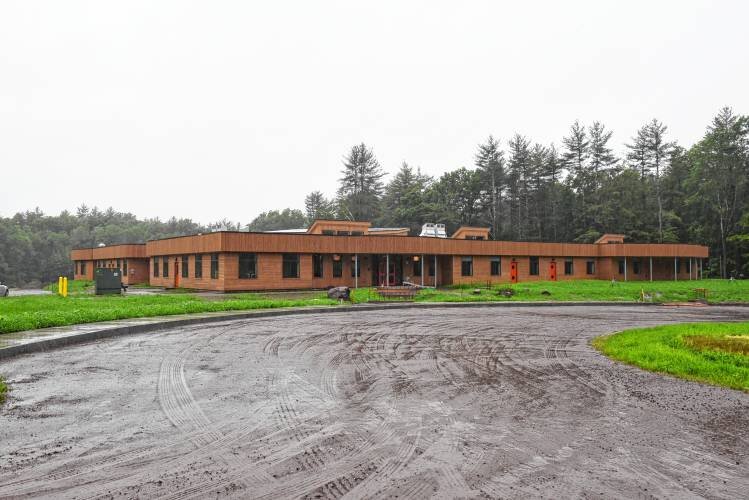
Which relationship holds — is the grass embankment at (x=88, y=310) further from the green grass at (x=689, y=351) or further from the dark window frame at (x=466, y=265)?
the dark window frame at (x=466, y=265)

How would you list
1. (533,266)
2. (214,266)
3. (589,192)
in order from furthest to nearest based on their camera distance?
(589,192) < (533,266) < (214,266)

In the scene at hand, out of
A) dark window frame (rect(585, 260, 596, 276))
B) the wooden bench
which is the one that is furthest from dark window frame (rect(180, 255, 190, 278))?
dark window frame (rect(585, 260, 596, 276))

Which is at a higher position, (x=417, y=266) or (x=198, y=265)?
(x=198, y=265)

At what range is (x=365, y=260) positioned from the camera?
41.6 metres

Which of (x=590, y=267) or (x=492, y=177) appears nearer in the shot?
(x=590, y=267)

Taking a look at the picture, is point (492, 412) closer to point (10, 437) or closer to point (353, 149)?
point (10, 437)

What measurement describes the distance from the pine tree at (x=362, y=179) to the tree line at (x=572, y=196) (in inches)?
7.4

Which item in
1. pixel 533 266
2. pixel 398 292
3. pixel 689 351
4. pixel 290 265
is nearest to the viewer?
pixel 689 351

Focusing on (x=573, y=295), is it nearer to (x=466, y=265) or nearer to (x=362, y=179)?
(x=466, y=265)

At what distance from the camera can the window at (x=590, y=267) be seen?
5166cm

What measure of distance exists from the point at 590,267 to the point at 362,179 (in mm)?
50893

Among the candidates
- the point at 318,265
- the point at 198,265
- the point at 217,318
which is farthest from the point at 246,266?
the point at 217,318

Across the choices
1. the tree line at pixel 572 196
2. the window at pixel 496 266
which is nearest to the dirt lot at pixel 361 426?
the window at pixel 496 266

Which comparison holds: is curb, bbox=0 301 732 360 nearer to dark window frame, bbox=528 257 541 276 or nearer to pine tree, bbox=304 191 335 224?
dark window frame, bbox=528 257 541 276
